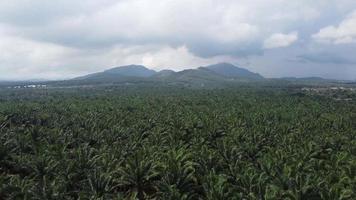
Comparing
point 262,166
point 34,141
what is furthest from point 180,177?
point 34,141

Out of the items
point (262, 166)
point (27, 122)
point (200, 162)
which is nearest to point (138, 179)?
point (200, 162)

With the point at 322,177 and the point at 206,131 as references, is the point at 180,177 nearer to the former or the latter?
the point at 322,177

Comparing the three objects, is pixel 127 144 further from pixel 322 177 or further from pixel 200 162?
pixel 322 177

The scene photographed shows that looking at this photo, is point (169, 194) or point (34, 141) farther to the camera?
point (34, 141)

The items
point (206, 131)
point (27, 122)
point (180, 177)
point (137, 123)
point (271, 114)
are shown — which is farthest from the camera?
point (271, 114)

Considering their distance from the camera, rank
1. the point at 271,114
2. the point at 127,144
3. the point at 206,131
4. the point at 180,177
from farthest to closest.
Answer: the point at 271,114, the point at 206,131, the point at 127,144, the point at 180,177

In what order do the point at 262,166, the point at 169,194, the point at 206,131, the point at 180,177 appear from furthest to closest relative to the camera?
the point at 206,131, the point at 262,166, the point at 180,177, the point at 169,194

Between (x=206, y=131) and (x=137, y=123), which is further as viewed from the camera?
(x=137, y=123)

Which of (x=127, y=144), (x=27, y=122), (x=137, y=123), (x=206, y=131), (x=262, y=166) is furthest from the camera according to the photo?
(x=27, y=122)
